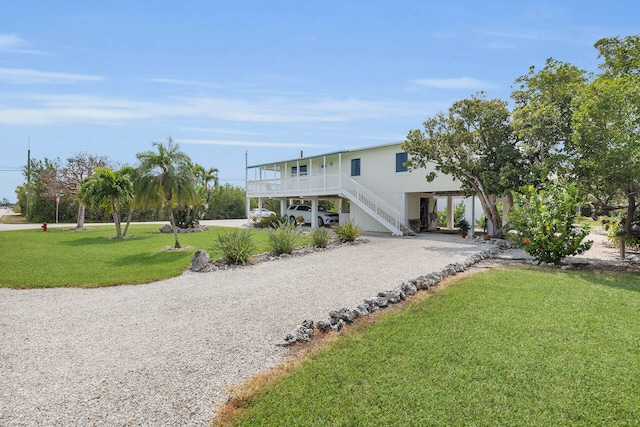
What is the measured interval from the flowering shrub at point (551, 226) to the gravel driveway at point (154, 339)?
3.48m

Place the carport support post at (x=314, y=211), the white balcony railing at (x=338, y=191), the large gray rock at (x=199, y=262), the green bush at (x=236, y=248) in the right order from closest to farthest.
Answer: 1. the large gray rock at (x=199, y=262)
2. the green bush at (x=236, y=248)
3. the white balcony railing at (x=338, y=191)
4. the carport support post at (x=314, y=211)

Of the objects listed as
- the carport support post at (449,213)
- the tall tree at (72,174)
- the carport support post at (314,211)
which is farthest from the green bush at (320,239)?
the tall tree at (72,174)

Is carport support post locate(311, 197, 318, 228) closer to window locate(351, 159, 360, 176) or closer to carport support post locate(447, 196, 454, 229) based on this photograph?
window locate(351, 159, 360, 176)

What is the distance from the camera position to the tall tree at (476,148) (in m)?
14.5

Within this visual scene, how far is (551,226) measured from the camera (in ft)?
31.6

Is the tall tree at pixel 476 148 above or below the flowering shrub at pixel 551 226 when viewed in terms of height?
above

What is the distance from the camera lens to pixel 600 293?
695 centimetres

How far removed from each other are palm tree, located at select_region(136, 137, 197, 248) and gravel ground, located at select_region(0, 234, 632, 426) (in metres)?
5.97

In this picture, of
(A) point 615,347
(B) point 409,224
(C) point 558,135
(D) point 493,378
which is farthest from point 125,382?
(B) point 409,224

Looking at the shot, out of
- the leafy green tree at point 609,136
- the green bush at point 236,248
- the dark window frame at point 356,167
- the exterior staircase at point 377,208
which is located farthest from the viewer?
the dark window frame at point 356,167

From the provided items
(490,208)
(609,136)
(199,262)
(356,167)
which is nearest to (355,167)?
(356,167)

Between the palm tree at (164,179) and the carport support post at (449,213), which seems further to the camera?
the carport support post at (449,213)

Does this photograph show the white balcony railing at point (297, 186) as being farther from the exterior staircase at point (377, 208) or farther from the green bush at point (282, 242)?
the green bush at point (282, 242)

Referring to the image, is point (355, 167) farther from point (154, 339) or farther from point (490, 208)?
point (154, 339)
